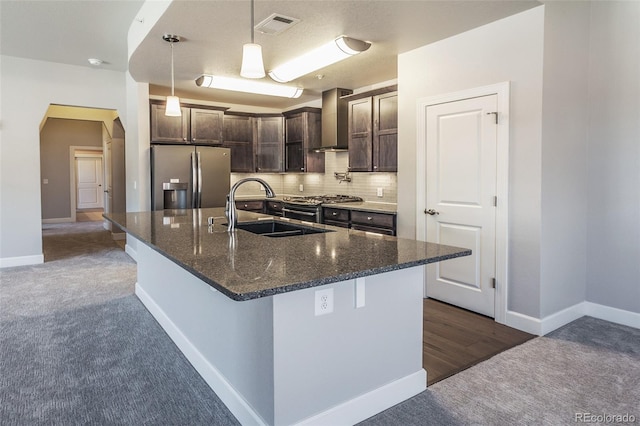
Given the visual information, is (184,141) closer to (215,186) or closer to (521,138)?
(215,186)

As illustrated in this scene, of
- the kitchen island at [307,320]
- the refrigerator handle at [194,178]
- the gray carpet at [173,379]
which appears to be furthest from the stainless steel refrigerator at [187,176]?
the kitchen island at [307,320]

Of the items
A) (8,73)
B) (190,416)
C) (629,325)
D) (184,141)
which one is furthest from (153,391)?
(8,73)

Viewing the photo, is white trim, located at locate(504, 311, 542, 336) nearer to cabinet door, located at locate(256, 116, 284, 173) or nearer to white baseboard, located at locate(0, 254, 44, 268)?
cabinet door, located at locate(256, 116, 284, 173)

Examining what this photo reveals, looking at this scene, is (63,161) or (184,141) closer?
(184,141)

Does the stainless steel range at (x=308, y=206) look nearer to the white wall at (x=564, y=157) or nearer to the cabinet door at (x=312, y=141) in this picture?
the cabinet door at (x=312, y=141)

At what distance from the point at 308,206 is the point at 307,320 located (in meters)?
3.49

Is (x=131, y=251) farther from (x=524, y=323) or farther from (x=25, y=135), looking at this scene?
(x=524, y=323)

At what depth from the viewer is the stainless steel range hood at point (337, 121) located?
5508 mm

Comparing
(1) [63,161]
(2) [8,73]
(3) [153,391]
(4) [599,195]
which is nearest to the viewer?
(3) [153,391]

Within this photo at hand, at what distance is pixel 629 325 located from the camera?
330 centimetres

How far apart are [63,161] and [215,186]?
280 inches

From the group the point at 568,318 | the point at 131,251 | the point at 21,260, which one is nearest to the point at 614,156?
the point at 568,318

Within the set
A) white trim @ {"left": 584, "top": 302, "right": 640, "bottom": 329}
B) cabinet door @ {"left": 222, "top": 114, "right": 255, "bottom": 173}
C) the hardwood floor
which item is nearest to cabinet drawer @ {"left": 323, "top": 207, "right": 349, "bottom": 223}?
the hardwood floor

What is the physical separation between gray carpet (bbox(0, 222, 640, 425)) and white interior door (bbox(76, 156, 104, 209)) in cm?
1094
